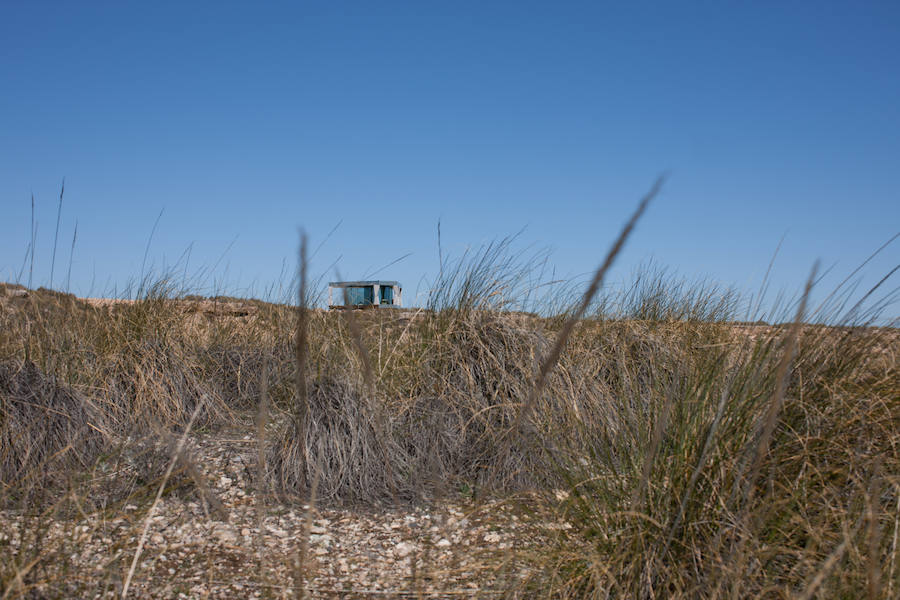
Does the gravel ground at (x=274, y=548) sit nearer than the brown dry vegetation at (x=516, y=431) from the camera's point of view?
No

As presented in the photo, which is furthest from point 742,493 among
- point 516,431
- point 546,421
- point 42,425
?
point 42,425

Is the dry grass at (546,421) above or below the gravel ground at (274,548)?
above

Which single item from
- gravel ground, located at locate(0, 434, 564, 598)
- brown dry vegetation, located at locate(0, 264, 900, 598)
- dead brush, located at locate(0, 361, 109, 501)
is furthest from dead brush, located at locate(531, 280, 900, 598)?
dead brush, located at locate(0, 361, 109, 501)

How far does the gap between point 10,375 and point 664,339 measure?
411cm

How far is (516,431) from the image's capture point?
125 cm

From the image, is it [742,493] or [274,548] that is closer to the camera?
[742,493]

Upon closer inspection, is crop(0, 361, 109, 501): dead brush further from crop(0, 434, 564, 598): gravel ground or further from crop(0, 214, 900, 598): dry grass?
crop(0, 434, 564, 598): gravel ground

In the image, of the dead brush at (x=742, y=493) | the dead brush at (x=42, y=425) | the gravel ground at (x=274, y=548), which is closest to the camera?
the dead brush at (x=742, y=493)

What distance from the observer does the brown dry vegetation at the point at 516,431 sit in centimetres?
167

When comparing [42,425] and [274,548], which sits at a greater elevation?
[42,425]

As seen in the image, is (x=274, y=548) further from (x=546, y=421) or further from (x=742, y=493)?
(x=742, y=493)

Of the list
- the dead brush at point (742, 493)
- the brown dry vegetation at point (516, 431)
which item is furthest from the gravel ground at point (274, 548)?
the dead brush at point (742, 493)

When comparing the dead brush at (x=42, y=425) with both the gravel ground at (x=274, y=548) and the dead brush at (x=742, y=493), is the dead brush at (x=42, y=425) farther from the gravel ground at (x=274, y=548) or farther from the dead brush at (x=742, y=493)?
the dead brush at (x=742, y=493)

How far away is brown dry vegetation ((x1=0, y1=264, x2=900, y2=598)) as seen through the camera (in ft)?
5.46
